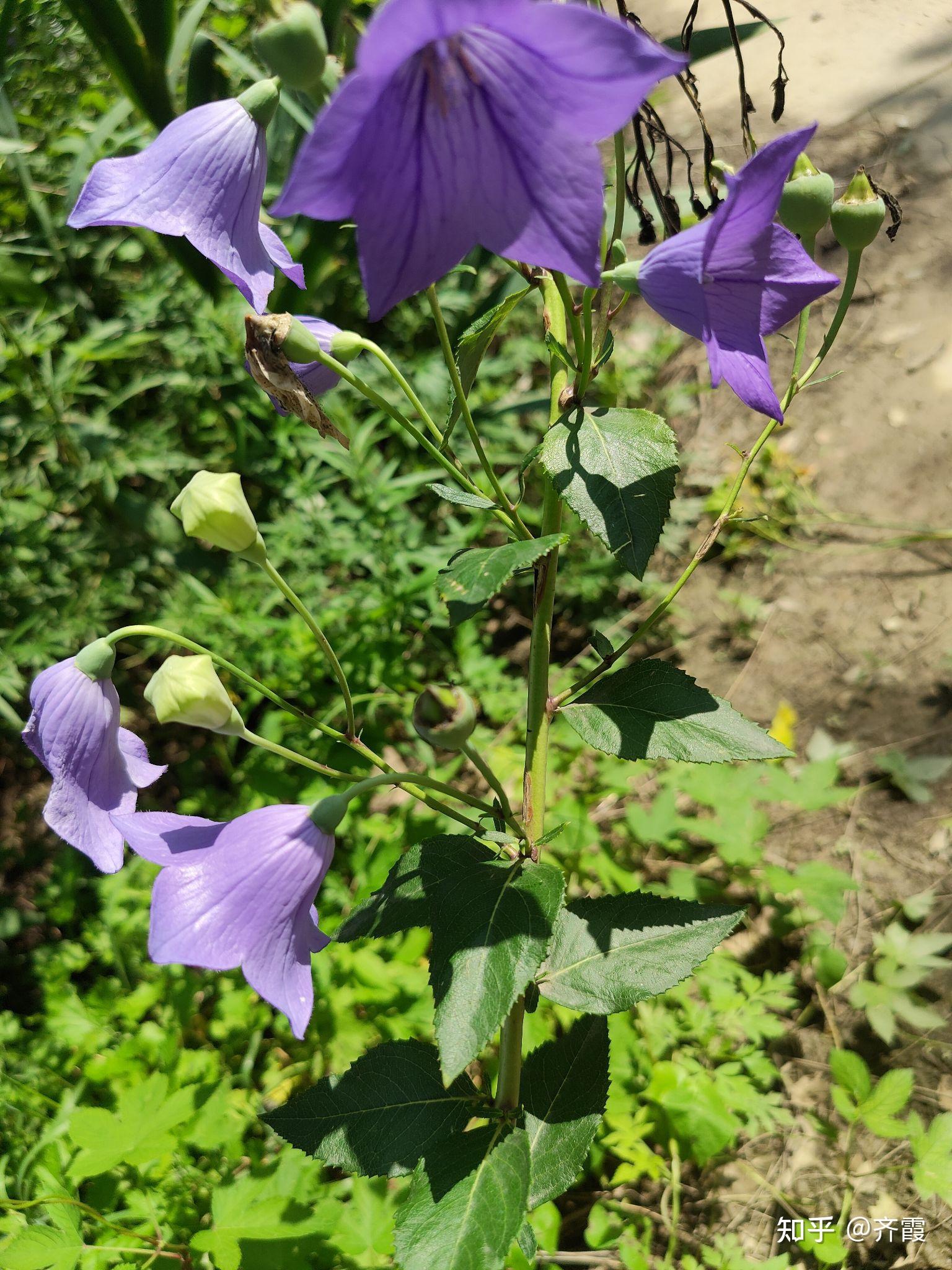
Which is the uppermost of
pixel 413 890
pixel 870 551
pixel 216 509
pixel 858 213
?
pixel 216 509

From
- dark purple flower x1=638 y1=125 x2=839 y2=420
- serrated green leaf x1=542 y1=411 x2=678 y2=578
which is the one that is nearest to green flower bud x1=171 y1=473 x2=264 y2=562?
serrated green leaf x1=542 y1=411 x2=678 y2=578

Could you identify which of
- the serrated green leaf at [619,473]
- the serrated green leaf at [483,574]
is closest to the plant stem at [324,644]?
the serrated green leaf at [483,574]

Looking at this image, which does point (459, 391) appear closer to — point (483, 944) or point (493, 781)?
point (493, 781)

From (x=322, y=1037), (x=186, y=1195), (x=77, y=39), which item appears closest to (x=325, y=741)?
(x=322, y=1037)

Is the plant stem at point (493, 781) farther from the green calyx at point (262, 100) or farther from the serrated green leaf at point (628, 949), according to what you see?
the green calyx at point (262, 100)

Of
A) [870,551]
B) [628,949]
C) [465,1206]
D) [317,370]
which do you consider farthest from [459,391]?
[870,551]

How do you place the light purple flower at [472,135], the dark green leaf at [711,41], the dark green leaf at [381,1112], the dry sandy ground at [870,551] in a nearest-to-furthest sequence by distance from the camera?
1. the light purple flower at [472,135]
2. the dark green leaf at [381,1112]
3. the dark green leaf at [711,41]
4. the dry sandy ground at [870,551]
